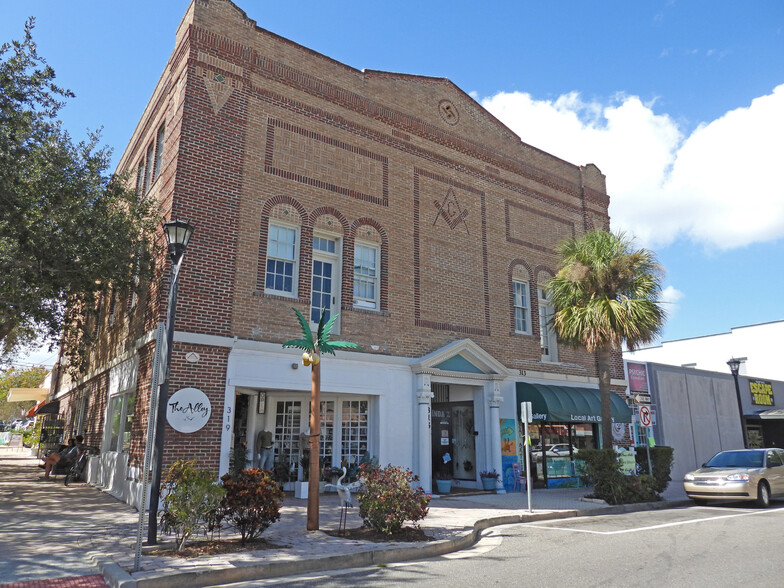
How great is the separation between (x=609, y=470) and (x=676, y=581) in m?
8.27

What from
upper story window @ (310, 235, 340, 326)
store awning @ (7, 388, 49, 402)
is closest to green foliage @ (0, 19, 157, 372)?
upper story window @ (310, 235, 340, 326)

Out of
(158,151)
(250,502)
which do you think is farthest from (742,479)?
(158,151)

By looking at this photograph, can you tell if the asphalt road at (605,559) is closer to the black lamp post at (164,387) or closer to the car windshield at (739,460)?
the black lamp post at (164,387)

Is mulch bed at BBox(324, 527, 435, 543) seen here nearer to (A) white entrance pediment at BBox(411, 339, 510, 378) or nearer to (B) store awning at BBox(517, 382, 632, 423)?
(A) white entrance pediment at BBox(411, 339, 510, 378)

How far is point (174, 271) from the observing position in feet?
28.8

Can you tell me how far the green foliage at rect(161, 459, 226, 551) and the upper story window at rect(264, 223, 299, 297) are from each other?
627cm

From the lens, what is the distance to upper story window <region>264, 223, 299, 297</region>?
14070 mm

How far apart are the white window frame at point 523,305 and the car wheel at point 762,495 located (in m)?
7.56

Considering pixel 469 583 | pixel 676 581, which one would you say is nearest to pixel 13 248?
pixel 469 583

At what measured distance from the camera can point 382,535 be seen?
9.23 metres

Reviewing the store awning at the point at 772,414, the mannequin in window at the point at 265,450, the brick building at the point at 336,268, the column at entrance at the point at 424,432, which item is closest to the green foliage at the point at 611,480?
the brick building at the point at 336,268

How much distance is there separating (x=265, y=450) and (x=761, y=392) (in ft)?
88.2

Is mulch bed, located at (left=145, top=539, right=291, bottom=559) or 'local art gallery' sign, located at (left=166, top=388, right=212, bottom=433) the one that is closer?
mulch bed, located at (left=145, top=539, right=291, bottom=559)

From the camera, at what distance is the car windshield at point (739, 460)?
1527 cm
